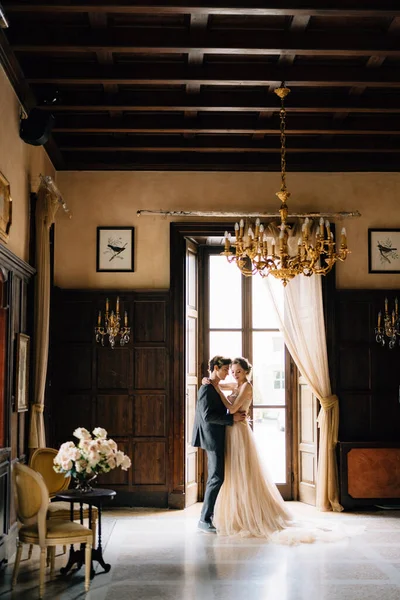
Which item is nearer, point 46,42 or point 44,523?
point 44,523

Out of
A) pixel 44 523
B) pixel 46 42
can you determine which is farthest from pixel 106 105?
pixel 44 523

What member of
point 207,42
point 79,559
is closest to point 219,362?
point 79,559

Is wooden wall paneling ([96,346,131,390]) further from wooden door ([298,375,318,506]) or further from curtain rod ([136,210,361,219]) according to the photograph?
wooden door ([298,375,318,506])

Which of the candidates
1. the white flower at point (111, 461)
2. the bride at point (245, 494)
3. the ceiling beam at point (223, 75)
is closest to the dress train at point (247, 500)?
the bride at point (245, 494)

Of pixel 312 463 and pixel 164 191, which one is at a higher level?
pixel 164 191

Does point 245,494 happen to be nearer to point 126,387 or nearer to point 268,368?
point 126,387

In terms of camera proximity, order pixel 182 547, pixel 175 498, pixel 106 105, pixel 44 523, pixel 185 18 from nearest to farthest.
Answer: pixel 44 523 → pixel 185 18 → pixel 182 547 → pixel 106 105 → pixel 175 498

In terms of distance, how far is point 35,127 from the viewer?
22.9ft

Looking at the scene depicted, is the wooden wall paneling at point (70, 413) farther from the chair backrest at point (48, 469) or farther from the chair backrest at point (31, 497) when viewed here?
the chair backrest at point (31, 497)

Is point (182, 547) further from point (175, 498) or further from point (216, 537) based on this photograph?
point (175, 498)

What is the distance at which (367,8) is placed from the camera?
5.62 metres

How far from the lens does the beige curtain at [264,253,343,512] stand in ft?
28.7

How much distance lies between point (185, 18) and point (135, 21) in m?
0.41

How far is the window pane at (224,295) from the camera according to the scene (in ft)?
32.0
